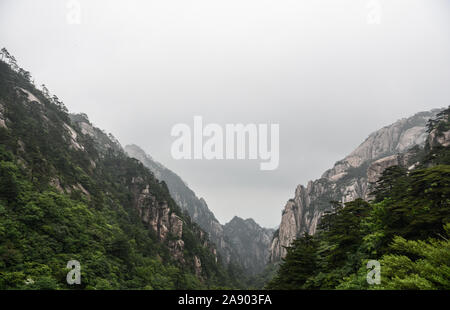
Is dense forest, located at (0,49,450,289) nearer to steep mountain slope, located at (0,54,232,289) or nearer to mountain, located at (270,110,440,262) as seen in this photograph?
→ steep mountain slope, located at (0,54,232,289)

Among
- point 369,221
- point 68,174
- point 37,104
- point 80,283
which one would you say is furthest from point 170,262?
point 37,104

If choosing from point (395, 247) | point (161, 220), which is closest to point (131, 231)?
point (161, 220)

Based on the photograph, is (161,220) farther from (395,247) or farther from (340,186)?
(340,186)

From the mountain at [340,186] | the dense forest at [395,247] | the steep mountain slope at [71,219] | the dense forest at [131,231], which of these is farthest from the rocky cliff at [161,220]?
the mountain at [340,186]

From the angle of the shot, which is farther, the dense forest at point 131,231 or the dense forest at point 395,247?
the dense forest at point 131,231

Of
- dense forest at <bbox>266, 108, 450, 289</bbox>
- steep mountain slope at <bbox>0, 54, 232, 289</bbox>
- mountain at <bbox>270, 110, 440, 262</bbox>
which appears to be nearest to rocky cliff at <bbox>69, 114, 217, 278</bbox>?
steep mountain slope at <bbox>0, 54, 232, 289</bbox>

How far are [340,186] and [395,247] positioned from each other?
110473 mm

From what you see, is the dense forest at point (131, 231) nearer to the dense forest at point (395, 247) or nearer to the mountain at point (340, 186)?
the dense forest at point (395, 247)

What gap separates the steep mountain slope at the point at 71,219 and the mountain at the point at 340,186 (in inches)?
2489

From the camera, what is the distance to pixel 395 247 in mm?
10203

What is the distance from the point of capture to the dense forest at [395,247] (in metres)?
7.96

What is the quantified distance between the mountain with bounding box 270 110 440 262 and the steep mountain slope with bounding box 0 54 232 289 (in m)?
63.2

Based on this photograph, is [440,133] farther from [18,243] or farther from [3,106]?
[3,106]

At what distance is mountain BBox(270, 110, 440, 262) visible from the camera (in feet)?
327
